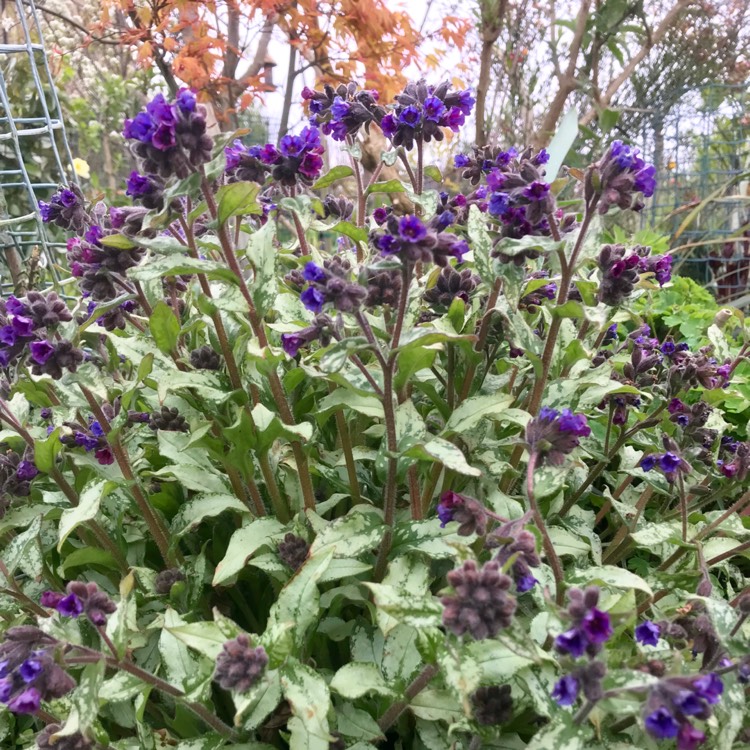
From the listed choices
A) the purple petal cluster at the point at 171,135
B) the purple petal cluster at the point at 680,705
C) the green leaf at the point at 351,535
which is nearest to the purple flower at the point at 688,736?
the purple petal cluster at the point at 680,705

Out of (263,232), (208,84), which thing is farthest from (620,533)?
(208,84)

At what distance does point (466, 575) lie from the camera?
1006 mm

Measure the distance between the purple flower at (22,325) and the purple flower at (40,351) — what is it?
0.03 m

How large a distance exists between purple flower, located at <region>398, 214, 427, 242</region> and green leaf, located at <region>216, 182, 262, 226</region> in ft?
1.04

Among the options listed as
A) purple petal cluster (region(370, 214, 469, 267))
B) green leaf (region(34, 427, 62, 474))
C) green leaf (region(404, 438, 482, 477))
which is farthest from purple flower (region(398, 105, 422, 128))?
green leaf (region(34, 427, 62, 474))

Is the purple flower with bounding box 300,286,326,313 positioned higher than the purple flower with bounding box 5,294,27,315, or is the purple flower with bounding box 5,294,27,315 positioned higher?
the purple flower with bounding box 5,294,27,315

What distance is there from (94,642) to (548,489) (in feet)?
3.69

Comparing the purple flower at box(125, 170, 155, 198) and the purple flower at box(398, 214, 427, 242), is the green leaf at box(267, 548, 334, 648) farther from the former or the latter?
the purple flower at box(125, 170, 155, 198)

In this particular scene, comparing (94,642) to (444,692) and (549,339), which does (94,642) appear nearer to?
(444,692)

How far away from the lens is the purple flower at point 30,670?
1054 millimetres

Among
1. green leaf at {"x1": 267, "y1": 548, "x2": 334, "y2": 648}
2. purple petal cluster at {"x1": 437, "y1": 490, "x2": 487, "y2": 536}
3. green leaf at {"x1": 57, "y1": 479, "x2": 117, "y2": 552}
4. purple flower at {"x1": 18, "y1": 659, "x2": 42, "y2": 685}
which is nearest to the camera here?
purple flower at {"x1": 18, "y1": 659, "x2": 42, "y2": 685}

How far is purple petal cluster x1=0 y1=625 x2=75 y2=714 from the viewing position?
1.06 metres

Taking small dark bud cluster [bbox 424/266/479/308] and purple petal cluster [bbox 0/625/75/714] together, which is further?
small dark bud cluster [bbox 424/266/479/308]

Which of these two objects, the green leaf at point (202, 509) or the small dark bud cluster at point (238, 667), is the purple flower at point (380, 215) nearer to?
the green leaf at point (202, 509)
